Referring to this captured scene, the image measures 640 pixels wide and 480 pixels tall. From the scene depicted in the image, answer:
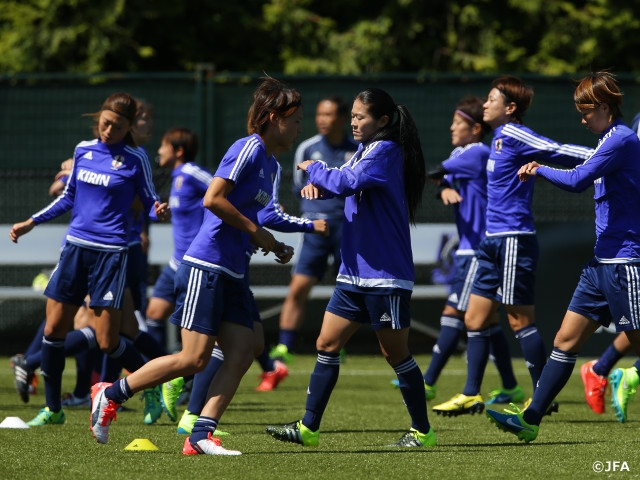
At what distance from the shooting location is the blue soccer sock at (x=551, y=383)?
6516mm

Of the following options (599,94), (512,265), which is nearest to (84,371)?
(512,265)

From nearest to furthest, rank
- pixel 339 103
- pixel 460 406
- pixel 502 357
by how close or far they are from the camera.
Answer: pixel 460 406
pixel 502 357
pixel 339 103

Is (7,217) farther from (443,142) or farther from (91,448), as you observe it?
(91,448)

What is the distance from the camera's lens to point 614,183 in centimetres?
644

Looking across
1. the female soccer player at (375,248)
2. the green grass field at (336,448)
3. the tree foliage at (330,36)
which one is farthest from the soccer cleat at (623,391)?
the tree foliage at (330,36)

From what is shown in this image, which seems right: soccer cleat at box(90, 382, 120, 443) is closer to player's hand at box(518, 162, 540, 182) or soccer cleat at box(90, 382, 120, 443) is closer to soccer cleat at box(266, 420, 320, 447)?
soccer cleat at box(266, 420, 320, 447)

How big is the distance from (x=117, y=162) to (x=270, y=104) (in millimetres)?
1714

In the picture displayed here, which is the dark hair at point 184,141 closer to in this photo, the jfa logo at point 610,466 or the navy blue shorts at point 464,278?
the navy blue shorts at point 464,278

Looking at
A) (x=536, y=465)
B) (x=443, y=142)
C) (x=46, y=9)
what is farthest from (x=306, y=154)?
(x=46, y=9)

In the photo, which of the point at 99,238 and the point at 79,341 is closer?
the point at 99,238

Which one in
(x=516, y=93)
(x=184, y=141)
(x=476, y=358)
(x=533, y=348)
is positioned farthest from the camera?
(x=184, y=141)

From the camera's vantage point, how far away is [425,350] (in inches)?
497

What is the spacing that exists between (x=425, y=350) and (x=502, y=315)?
1.07 metres

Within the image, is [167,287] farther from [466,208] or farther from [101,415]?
[101,415]
